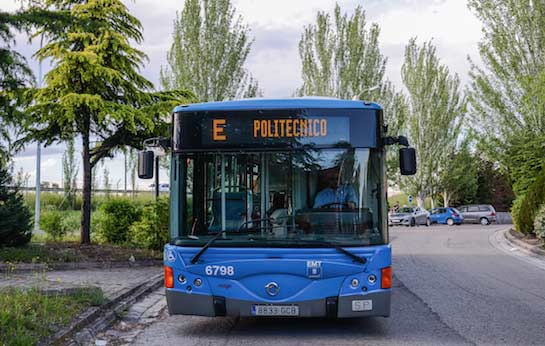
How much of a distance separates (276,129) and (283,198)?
841 millimetres

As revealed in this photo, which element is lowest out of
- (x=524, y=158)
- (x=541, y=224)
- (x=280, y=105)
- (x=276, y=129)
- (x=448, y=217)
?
(x=448, y=217)

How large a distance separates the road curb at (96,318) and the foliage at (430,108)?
1711 inches

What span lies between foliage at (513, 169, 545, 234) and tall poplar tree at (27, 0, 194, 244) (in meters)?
14.6

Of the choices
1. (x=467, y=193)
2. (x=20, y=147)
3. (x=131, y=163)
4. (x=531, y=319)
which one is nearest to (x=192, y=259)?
(x=531, y=319)

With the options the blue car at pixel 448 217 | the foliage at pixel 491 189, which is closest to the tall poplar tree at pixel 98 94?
the blue car at pixel 448 217

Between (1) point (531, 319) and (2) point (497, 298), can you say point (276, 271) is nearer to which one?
(1) point (531, 319)

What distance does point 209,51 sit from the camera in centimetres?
3366

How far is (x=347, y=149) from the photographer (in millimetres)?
7949

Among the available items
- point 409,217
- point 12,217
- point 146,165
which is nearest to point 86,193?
point 12,217

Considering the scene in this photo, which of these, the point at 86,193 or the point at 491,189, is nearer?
the point at 86,193

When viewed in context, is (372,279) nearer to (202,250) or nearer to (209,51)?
(202,250)

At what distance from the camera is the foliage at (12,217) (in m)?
15.1

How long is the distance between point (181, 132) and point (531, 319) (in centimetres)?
525

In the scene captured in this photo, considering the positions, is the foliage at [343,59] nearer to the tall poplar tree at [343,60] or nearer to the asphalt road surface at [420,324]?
the tall poplar tree at [343,60]
